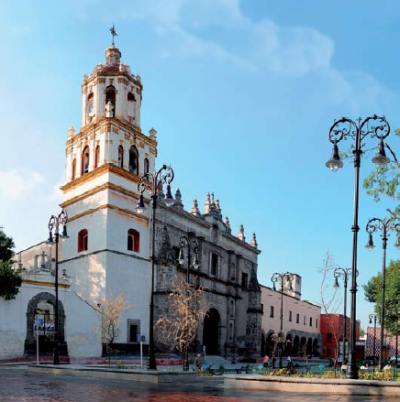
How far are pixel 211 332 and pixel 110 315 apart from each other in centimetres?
1347

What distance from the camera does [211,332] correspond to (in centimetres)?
4584

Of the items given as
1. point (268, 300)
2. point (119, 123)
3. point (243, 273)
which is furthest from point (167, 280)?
point (268, 300)

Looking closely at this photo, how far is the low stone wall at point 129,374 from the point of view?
18.7 metres

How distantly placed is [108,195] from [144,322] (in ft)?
28.1

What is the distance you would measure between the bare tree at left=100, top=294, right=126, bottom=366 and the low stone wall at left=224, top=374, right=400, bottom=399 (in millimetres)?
18845

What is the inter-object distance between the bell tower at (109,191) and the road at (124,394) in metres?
19.0

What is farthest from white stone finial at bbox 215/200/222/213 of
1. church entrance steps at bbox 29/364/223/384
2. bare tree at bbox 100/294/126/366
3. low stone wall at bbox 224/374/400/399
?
low stone wall at bbox 224/374/400/399

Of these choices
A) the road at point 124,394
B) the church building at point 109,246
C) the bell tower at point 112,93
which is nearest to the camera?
the road at point 124,394

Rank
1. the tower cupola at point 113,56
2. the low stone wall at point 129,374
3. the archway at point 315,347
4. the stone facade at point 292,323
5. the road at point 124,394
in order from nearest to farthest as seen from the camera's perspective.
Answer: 1. the road at point 124,394
2. the low stone wall at point 129,374
3. the tower cupola at point 113,56
4. the stone facade at point 292,323
5. the archway at point 315,347

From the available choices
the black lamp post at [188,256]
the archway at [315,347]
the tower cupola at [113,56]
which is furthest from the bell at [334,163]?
the archway at [315,347]

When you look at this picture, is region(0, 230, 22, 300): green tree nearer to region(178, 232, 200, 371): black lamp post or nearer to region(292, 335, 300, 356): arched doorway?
region(178, 232, 200, 371): black lamp post

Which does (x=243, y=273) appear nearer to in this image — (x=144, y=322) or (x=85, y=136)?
(x=144, y=322)

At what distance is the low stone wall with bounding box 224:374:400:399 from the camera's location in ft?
46.0

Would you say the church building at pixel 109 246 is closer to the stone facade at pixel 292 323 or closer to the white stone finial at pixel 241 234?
the white stone finial at pixel 241 234
